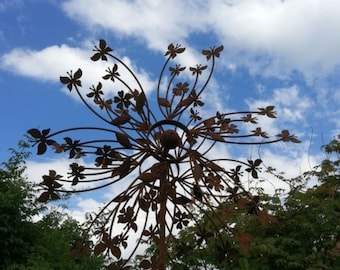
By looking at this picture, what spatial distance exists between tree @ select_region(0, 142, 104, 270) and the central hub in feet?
7.14

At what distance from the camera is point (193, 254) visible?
124 inches

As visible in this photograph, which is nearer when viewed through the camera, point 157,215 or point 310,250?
point 157,215

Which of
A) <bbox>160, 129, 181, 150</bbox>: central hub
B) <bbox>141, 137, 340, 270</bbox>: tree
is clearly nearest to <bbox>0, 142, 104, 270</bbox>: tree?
<bbox>141, 137, 340, 270</bbox>: tree

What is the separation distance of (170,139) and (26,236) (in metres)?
2.82

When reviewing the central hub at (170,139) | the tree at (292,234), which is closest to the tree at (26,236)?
the tree at (292,234)

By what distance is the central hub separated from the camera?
67.2 inches

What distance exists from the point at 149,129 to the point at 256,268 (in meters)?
1.83

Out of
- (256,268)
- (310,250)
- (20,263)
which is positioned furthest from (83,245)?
(20,263)

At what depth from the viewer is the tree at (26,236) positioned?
3862 millimetres

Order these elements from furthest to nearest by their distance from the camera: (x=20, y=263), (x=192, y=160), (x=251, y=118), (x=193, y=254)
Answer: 1. (x=20, y=263)
2. (x=193, y=254)
3. (x=251, y=118)
4. (x=192, y=160)

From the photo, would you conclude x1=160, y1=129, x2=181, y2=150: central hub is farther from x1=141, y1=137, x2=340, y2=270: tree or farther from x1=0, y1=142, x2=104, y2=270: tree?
x1=0, y1=142, x2=104, y2=270: tree

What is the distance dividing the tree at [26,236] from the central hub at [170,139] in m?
2.18

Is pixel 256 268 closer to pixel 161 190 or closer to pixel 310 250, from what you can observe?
pixel 310 250

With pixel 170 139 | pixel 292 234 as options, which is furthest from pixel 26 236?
pixel 170 139
